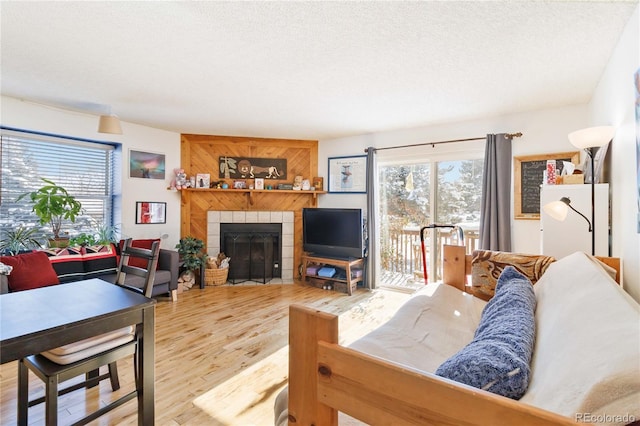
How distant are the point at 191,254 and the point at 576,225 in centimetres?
434

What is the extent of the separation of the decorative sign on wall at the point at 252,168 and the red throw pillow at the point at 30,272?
250 centimetres

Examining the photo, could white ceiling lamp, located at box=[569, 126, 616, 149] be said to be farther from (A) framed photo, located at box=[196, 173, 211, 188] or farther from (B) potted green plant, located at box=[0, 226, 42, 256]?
(B) potted green plant, located at box=[0, 226, 42, 256]

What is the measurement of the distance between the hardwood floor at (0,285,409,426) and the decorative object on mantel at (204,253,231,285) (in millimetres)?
431

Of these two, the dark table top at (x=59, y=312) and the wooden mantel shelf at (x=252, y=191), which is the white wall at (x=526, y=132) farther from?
the dark table top at (x=59, y=312)

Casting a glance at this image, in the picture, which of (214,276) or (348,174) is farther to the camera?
(348,174)

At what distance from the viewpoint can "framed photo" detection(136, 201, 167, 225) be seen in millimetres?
4285

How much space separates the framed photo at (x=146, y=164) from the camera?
4207 millimetres

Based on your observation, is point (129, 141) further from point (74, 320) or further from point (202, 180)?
point (74, 320)

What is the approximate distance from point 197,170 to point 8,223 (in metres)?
2.24

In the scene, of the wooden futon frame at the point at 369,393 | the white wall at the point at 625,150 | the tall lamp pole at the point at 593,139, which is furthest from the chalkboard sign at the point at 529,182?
the wooden futon frame at the point at 369,393

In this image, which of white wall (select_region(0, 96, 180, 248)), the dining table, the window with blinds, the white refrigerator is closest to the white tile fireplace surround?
white wall (select_region(0, 96, 180, 248))

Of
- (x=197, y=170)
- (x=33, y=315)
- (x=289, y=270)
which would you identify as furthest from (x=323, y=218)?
(x=33, y=315)

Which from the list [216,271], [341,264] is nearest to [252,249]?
[216,271]

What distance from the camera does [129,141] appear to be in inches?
164
